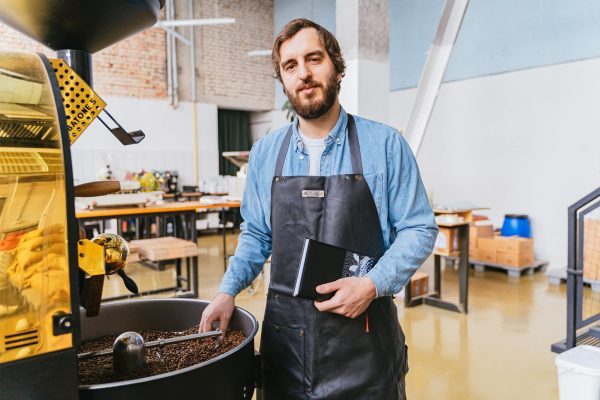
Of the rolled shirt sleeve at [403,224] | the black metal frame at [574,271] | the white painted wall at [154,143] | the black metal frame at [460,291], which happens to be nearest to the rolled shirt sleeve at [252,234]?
the rolled shirt sleeve at [403,224]

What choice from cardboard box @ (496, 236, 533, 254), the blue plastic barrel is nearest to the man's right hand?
cardboard box @ (496, 236, 533, 254)

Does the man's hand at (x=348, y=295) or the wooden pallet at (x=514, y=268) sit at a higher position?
the man's hand at (x=348, y=295)

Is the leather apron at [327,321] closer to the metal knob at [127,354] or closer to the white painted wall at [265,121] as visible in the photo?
the metal knob at [127,354]

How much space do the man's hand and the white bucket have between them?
1.43 m

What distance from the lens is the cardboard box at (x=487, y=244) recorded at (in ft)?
17.9

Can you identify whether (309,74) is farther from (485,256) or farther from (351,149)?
(485,256)

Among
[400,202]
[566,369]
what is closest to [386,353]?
[400,202]

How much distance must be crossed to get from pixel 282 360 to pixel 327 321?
186mm

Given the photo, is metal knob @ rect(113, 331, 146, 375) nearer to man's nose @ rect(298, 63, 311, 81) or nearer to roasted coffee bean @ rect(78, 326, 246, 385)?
roasted coffee bean @ rect(78, 326, 246, 385)

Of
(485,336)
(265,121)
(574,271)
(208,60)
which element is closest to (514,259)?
(485,336)

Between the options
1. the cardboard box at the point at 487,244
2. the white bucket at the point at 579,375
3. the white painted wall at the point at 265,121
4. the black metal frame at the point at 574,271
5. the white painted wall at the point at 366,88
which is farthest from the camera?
the white painted wall at the point at 265,121

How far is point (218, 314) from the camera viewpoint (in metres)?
1.18

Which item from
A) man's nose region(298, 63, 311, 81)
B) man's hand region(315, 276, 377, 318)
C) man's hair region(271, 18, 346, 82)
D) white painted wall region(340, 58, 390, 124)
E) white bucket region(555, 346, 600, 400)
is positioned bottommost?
white bucket region(555, 346, 600, 400)

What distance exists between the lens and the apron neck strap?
49.7 inches
